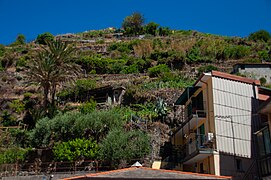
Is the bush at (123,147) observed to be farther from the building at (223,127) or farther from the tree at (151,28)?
the tree at (151,28)

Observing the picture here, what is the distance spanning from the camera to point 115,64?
2064 inches

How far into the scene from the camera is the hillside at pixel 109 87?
3032cm

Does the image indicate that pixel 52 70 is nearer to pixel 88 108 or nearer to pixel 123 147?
pixel 88 108

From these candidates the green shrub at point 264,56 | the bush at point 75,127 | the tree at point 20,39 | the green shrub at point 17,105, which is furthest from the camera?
the tree at point 20,39

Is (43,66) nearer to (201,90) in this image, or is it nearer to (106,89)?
(106,89)

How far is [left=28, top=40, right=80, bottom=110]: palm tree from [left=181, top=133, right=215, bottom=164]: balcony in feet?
53.3

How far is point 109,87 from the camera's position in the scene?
40062mm

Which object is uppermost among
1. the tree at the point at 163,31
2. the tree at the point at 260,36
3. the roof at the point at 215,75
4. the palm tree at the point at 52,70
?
the tree at the point at 163,31

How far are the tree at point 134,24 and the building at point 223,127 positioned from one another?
56703 millimetres

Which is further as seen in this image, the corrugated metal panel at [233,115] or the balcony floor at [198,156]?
the corrugated metal panel at [233,115]

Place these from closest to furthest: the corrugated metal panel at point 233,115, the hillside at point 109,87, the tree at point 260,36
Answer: the corrugated metal panel at point 233,115 < the hillside at point 109,87 < the tree at point 260,36

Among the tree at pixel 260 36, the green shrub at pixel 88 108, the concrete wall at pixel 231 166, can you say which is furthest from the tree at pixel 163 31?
the concrete wall at pixel 231 166

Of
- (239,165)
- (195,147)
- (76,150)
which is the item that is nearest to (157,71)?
(76,150)

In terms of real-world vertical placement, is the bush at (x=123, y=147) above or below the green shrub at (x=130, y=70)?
below
